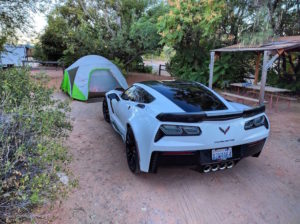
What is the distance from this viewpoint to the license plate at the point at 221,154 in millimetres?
2668

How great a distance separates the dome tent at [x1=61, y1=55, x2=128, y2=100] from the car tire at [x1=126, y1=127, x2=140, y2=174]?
497 centimetres

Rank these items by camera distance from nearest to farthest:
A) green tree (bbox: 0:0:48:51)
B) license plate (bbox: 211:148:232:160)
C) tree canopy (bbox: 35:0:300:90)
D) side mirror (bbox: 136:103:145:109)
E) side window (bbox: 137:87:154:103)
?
license plate (bbox: 211:148:232:160)
side mirror (bbox: 136:103:145:109)
side window (bbox: 137:87:154:103)
green tree (bbox: 0:0:48:51)
tree canopy (bbox: 35:0:300:90)

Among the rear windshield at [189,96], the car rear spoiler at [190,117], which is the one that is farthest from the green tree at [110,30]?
the car rear spoiler at [190,117]

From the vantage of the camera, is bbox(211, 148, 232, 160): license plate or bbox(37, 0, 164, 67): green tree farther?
bbox(37, 0, 164, 67): green tree

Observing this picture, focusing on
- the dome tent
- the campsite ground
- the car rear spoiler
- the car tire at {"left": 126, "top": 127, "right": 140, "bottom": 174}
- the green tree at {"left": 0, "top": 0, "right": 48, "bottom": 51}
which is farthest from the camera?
the dome tent

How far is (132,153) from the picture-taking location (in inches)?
128

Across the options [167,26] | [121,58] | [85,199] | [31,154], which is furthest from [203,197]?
[121,58]

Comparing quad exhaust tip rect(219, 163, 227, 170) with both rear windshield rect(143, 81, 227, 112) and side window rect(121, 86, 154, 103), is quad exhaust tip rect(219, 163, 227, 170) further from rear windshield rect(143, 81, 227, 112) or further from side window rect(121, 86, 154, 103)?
side window rect(121, 86, 154, 103)

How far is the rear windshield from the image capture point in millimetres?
3131

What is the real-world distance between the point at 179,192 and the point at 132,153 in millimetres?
864

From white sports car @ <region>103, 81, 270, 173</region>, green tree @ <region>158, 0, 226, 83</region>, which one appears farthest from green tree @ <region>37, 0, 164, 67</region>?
white sports car @ <region>103, 81, 270, 173</region>

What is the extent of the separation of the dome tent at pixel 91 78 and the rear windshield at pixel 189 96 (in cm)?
451

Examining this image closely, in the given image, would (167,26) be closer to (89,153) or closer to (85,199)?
(89,153)

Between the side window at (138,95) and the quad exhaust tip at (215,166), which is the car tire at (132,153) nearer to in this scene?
the side window at (138,95)
